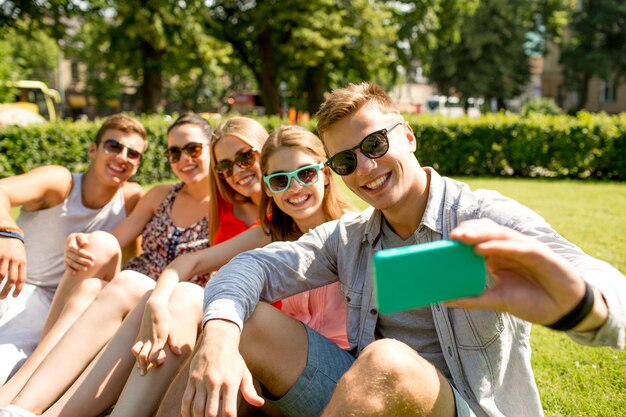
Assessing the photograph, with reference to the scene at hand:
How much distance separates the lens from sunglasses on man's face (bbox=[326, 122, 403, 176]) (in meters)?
2.31

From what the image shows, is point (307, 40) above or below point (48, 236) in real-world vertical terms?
above


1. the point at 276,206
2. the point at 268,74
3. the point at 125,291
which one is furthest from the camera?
the point at 268,74

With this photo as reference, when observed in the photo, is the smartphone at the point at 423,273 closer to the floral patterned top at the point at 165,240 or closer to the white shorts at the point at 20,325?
the white shorts at the point at 20,325

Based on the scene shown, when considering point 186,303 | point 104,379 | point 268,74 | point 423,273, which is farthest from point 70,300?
point 268,74

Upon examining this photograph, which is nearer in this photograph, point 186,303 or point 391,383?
point 391,383

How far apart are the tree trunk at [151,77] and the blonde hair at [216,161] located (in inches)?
773

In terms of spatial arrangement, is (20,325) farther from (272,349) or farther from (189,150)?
(272,349)

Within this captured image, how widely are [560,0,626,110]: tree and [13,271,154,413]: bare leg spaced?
141 feet

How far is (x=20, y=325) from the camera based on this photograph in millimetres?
3428

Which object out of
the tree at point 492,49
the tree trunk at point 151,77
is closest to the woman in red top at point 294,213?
the tree trunk at point 151,77

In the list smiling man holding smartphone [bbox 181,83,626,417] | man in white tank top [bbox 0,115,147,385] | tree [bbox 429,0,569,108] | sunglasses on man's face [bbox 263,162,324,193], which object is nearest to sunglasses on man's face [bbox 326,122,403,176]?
smiling man holding smartphone [bbox 181,83,626,417]

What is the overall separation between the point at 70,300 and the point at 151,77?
72.6 ft

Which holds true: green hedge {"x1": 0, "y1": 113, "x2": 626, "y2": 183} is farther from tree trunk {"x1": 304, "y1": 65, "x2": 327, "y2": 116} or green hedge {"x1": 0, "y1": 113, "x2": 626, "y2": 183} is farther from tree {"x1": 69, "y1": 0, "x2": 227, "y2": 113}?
tree trunk {"x1": 304, "y1": 65, "x2": 327, "y2": 116}

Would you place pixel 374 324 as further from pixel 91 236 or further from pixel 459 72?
pixel 459 72
